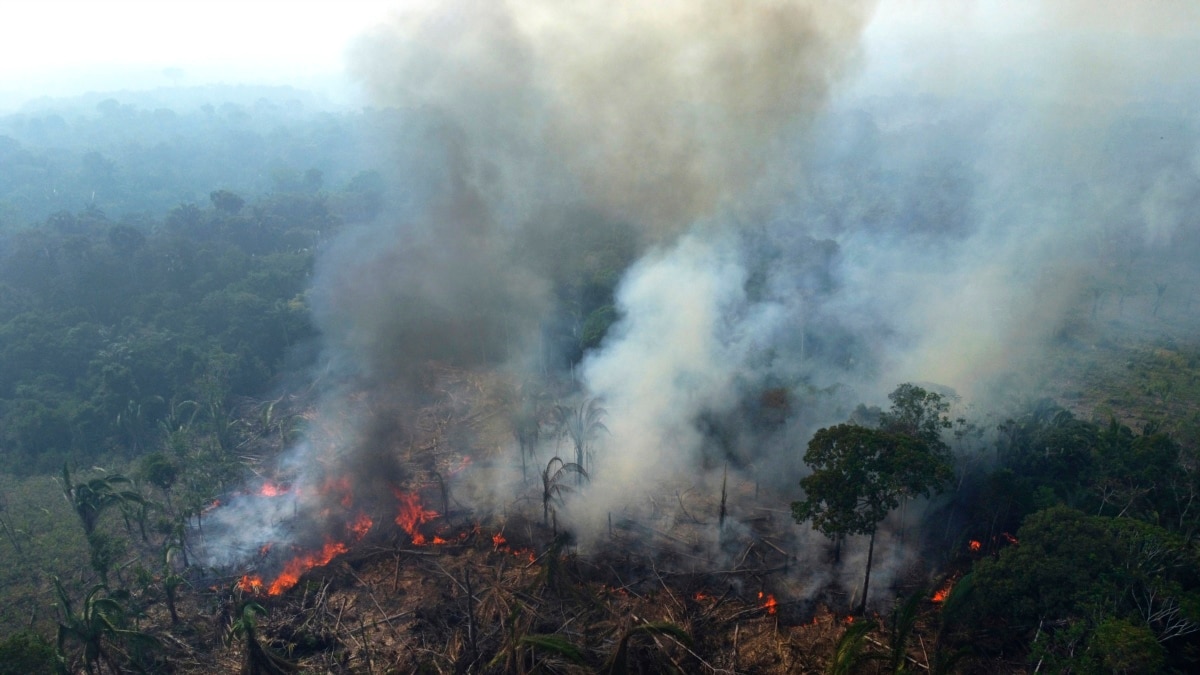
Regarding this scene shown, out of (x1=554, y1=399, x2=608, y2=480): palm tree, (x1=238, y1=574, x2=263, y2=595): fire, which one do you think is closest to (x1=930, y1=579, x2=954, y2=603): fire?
(x1=554, y1=399, x2=608, y2=480): palm tree

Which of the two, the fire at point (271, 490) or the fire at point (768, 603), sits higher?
the fire at point (271, 490)

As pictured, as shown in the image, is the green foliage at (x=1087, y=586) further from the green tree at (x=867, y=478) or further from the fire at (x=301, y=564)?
the fire at (x=301, y=564)

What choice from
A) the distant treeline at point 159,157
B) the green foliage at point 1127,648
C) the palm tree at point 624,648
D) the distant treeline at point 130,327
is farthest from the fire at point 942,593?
the distant treeline at point 159,157

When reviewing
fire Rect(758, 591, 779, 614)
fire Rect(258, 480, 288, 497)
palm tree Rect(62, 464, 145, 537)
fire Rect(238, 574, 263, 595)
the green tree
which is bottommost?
fire Rect(758, 591, 779, 614)

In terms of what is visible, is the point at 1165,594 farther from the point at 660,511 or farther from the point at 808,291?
the point at 808,291

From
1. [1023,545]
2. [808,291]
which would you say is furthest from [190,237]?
[1023,545]

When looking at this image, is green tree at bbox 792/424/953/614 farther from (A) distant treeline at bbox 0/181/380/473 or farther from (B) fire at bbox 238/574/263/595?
(A) distant treeline at bbox 0/181/380/473
